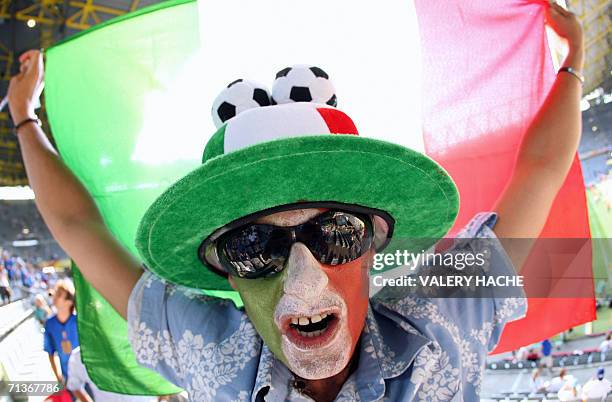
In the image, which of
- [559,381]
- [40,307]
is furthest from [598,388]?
[40,307]

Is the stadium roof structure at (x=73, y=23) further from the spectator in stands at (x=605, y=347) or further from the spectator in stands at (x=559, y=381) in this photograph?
the spectator in stands at (x=559, y=381)

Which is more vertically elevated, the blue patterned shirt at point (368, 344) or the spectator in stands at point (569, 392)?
the blue patterned shirt at point (368, 344)

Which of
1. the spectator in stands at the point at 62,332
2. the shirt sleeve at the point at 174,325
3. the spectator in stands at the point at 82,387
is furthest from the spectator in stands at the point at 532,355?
the shirt sleeve at the point at 174,325

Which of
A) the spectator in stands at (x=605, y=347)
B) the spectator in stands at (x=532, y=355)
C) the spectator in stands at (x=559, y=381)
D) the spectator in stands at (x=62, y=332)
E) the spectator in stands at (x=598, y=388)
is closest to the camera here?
the spectator in stands at (x=62, y=332)

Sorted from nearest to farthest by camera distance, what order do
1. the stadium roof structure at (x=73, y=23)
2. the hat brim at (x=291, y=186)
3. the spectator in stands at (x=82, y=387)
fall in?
the hat brim at (x=291, y=186), the stadium roof structure at (x=73, y=23), the spectator in stands at (x=82, y=387)

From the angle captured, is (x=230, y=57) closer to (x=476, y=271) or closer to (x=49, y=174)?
(x=49, y=174)

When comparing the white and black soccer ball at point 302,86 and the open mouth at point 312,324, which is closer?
the open mouth at point 312,324

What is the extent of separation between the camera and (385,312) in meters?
0.95

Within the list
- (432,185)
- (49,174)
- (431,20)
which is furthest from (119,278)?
(431,20)

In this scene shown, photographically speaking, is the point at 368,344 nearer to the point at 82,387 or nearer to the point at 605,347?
the point at 82,387

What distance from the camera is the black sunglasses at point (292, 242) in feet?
2.51

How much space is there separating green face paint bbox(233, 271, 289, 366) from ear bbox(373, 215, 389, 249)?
0.24 metres

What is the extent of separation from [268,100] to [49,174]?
61 cm

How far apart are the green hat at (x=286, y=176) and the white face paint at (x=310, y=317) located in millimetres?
104
